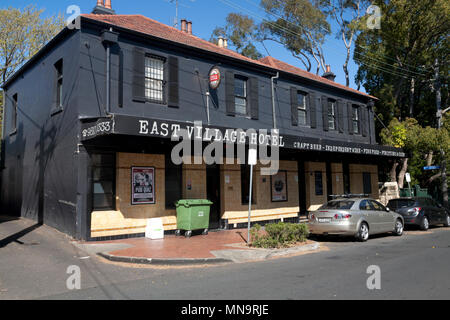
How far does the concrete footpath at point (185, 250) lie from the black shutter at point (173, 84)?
490 centimetres

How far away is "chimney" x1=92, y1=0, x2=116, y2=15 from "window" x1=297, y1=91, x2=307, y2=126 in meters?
9.64

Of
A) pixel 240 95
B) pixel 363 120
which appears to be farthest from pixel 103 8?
pixel 363 120

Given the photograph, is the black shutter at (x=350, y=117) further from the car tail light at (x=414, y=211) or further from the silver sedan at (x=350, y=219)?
the silver sedan at (x=350, y=219)

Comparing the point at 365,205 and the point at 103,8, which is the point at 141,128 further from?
the point at 365,205

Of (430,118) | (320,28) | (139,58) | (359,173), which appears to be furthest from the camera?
(320,28)

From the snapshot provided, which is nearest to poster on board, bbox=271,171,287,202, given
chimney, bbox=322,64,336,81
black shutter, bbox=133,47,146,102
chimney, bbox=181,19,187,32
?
black shutter, bbox=133,47,146,102

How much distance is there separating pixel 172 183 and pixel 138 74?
4022 mm

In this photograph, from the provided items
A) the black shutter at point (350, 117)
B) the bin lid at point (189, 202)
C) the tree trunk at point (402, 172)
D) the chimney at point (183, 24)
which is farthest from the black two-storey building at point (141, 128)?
the tree trunk at point (402, 172)

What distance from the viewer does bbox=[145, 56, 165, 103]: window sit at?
13141 mm

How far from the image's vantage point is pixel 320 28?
33.5m

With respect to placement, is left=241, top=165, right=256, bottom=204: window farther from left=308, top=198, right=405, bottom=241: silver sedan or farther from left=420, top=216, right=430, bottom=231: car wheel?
left=420, top=216, right=430, bottom=231: car wheel

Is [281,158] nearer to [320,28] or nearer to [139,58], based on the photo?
[139,58]
